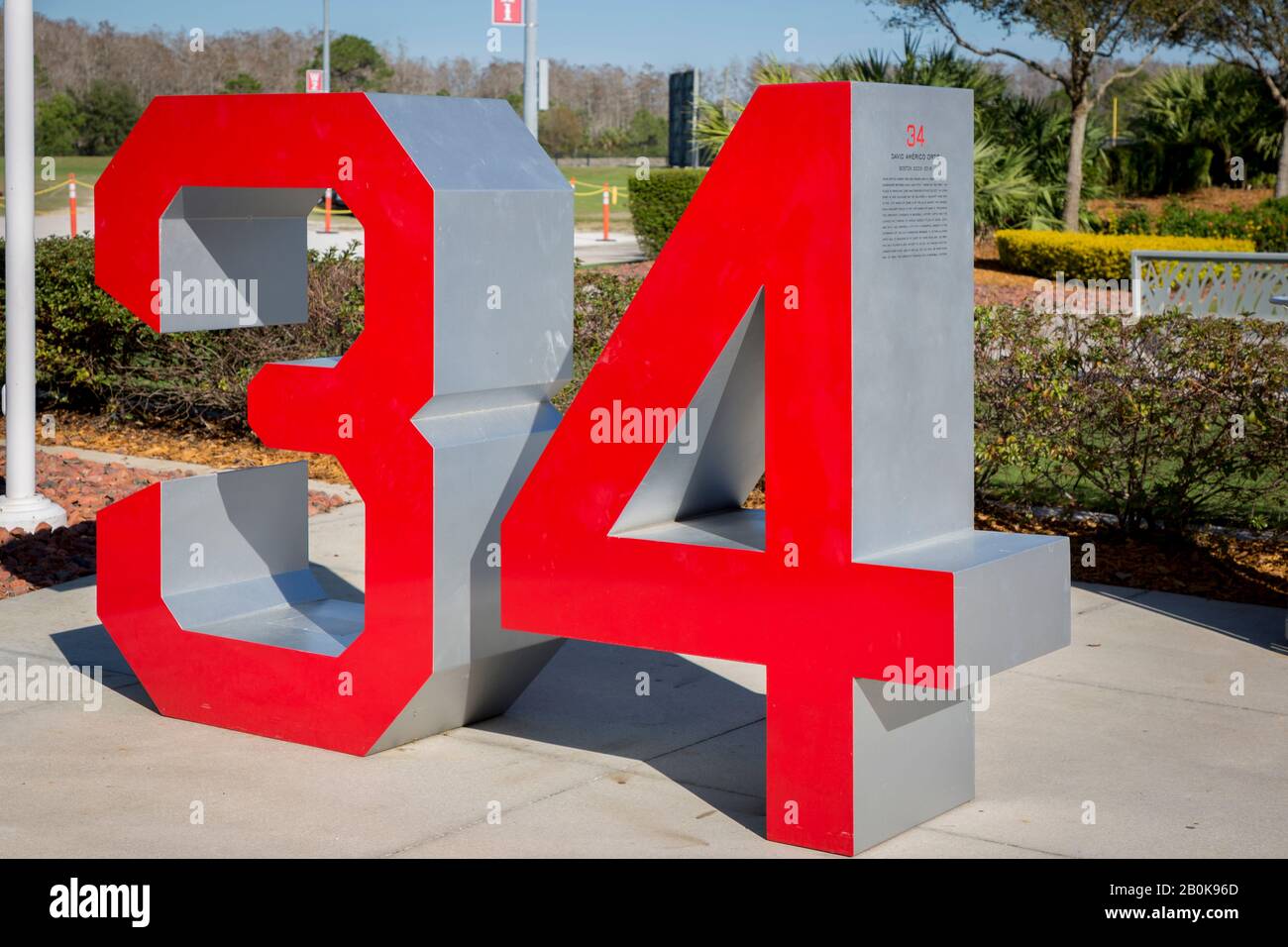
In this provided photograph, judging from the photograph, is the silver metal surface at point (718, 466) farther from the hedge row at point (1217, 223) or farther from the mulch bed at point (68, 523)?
the hedge row at point (1217, 223)

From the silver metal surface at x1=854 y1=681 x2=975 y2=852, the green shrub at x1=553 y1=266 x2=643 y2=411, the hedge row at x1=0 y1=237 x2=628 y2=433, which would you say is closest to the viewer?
the silver metal surface at x1=854 y1=681 x2=975 y2=852

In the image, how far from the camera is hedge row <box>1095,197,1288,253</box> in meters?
25.7

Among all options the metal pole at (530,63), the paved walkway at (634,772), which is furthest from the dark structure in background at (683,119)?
the paved walkway at (634,772)

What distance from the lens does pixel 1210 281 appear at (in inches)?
770

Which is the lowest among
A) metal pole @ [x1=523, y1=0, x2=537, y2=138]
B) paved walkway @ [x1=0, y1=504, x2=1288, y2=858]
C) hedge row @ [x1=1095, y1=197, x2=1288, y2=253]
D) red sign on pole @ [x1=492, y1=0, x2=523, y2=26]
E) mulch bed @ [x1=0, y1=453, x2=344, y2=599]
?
paved walkway @ [x1=0, y1=504, x2=1288, y2=858]

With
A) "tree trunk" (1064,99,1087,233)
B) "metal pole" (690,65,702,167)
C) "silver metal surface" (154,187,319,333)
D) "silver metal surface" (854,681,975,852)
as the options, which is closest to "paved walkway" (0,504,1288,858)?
"silver metal surface" (854,681,975,852)

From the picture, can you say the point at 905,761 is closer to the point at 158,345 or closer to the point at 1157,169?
the point at 158,345

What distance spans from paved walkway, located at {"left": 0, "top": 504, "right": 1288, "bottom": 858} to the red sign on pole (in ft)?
38.2

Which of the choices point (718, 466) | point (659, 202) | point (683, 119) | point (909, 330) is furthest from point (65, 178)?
point (909, 330)

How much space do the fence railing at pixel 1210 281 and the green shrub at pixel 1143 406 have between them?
32.2 ft

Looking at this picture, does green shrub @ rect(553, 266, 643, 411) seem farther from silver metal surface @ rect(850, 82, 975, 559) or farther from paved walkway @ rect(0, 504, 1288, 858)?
silver metal surface @ rect(850, 82, 975, 559)

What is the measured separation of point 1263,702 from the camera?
21.4 feet

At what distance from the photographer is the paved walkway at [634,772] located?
507cm

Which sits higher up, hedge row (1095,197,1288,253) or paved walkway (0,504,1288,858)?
hedge row (1095,197,1288,253)
